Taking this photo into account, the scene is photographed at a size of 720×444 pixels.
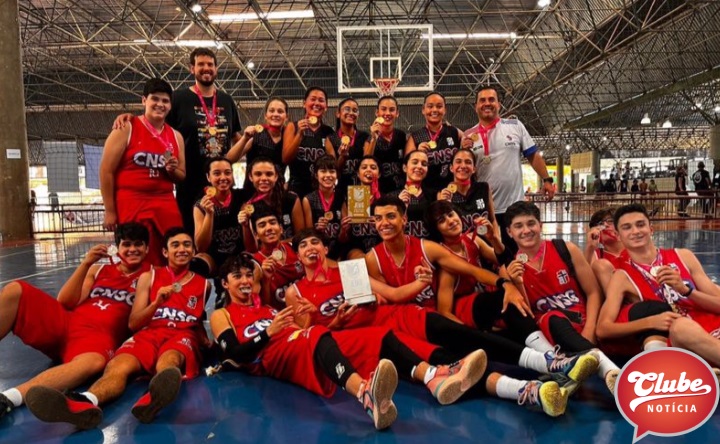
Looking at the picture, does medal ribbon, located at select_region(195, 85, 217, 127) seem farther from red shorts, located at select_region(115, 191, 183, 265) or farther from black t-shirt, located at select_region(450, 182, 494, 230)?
black t-shirt, located at select_region(450, 182, 494, 230)

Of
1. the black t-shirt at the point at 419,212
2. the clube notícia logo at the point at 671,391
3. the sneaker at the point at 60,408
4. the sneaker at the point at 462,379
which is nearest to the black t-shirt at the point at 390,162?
the black t-shirt at the point at 419,212

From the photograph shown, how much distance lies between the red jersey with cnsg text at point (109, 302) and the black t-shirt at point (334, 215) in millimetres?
1594

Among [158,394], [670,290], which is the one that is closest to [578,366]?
[670,290]

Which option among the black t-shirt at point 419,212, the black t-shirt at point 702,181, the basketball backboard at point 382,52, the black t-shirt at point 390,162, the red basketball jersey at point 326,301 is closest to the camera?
the red basketball jersey at point 326,301

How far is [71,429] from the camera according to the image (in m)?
2.86

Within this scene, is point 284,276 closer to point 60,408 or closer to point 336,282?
point 336,282

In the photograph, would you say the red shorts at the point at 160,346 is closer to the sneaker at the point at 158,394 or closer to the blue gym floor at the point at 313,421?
the blue gym floor at the point at 313,421

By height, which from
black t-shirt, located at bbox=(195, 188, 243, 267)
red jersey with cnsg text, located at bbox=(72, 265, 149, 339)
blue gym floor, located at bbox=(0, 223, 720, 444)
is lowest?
blue gym floor, located at bbox=(0, 223, 720, 444)

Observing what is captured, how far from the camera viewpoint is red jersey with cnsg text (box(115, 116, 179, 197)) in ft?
14.1

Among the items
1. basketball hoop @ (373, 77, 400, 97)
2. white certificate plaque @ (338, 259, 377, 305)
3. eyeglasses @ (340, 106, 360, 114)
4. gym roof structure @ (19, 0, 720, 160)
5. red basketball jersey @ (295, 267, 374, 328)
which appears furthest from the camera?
gym roof structure @ (19, 0, 720, 160)

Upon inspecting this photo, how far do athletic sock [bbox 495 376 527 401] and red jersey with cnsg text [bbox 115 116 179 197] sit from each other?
3.28 meters

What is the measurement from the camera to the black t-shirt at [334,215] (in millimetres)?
4750

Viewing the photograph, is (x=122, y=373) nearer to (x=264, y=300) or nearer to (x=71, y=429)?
(x=71, y=429)

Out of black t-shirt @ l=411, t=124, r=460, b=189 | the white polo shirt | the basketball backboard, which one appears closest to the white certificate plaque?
black t-shirt @ l=411, t=124, r=460, b=189
